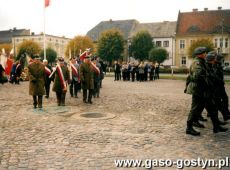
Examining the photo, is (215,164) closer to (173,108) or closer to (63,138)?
(63,138)

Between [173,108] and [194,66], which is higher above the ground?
[194,66]

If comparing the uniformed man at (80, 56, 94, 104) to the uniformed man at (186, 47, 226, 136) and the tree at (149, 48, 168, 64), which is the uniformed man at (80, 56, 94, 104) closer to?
the uniformed man at (186, 47, 226, 136)

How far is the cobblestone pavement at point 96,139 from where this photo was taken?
220 inches

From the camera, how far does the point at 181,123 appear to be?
28.6 feet

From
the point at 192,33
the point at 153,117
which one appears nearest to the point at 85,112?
the point at 153,117

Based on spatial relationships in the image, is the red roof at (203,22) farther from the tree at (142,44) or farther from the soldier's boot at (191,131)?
the soldier's boot at (191,131)

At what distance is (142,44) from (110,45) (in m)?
6.30

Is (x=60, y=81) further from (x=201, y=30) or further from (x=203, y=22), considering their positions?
(x=203, y=22)

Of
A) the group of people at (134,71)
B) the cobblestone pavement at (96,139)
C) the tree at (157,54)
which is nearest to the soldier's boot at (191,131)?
the cobblestone pavement at (96,139)

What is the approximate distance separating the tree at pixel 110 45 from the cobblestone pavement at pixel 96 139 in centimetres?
5336

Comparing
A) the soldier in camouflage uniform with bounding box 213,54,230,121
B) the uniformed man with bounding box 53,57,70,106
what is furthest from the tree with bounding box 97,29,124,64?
the soldier in camouflage uniform with bounding box 213,54,230,121

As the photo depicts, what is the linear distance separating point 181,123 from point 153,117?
1122 mm

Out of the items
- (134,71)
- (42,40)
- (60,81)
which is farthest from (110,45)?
(60,81)

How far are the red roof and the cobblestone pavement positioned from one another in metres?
55.0
